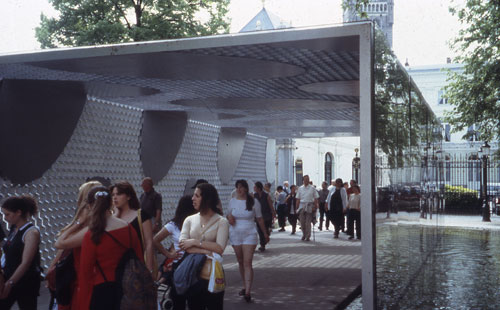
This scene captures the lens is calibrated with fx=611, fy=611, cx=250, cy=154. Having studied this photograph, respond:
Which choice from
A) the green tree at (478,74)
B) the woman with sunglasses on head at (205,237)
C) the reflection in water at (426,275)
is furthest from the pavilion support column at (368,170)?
the green tree at (478,74)

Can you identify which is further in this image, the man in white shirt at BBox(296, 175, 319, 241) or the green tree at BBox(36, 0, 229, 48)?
the green tree at BBox(36, 0, 229, 48)

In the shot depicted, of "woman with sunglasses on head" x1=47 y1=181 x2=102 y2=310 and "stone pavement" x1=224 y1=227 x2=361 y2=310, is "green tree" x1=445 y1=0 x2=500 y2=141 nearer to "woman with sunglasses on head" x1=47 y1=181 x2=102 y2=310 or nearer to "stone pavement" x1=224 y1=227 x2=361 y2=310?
"stone pavement" x1=224 y1=227 x2=361 y2=310

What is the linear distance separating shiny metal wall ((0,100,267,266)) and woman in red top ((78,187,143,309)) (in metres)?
6.53

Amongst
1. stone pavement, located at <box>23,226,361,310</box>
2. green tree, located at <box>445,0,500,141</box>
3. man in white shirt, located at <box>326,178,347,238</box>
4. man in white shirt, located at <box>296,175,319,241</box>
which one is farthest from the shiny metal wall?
green tree, located at <box>445,0,500,141</box>

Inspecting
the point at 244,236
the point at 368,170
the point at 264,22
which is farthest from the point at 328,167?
the point at 368,170

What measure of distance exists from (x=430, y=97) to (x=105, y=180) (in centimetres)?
5659

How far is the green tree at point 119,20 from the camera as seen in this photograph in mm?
26344

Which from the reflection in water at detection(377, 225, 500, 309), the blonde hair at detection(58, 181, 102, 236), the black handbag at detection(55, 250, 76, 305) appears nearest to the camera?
the black handbag at detection(55, 250, 76, 305)

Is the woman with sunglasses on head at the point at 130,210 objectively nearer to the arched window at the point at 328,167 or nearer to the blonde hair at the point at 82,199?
the blonde hair at the point at 82,199

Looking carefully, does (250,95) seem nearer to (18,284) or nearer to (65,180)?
(65,180)

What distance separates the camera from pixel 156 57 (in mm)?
8195

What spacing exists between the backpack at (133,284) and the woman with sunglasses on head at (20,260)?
125cm

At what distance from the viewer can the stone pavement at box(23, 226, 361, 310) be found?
8.88 metres

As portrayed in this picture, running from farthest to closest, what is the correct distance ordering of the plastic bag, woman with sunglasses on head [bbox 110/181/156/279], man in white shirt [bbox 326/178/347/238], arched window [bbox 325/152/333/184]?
arched window [bbox 325/152/333/184] < man in white shirt [bbox 326/178/347/238] < woman with sunglasses on head [bbox 110/181/156/279] < the plastic bag
